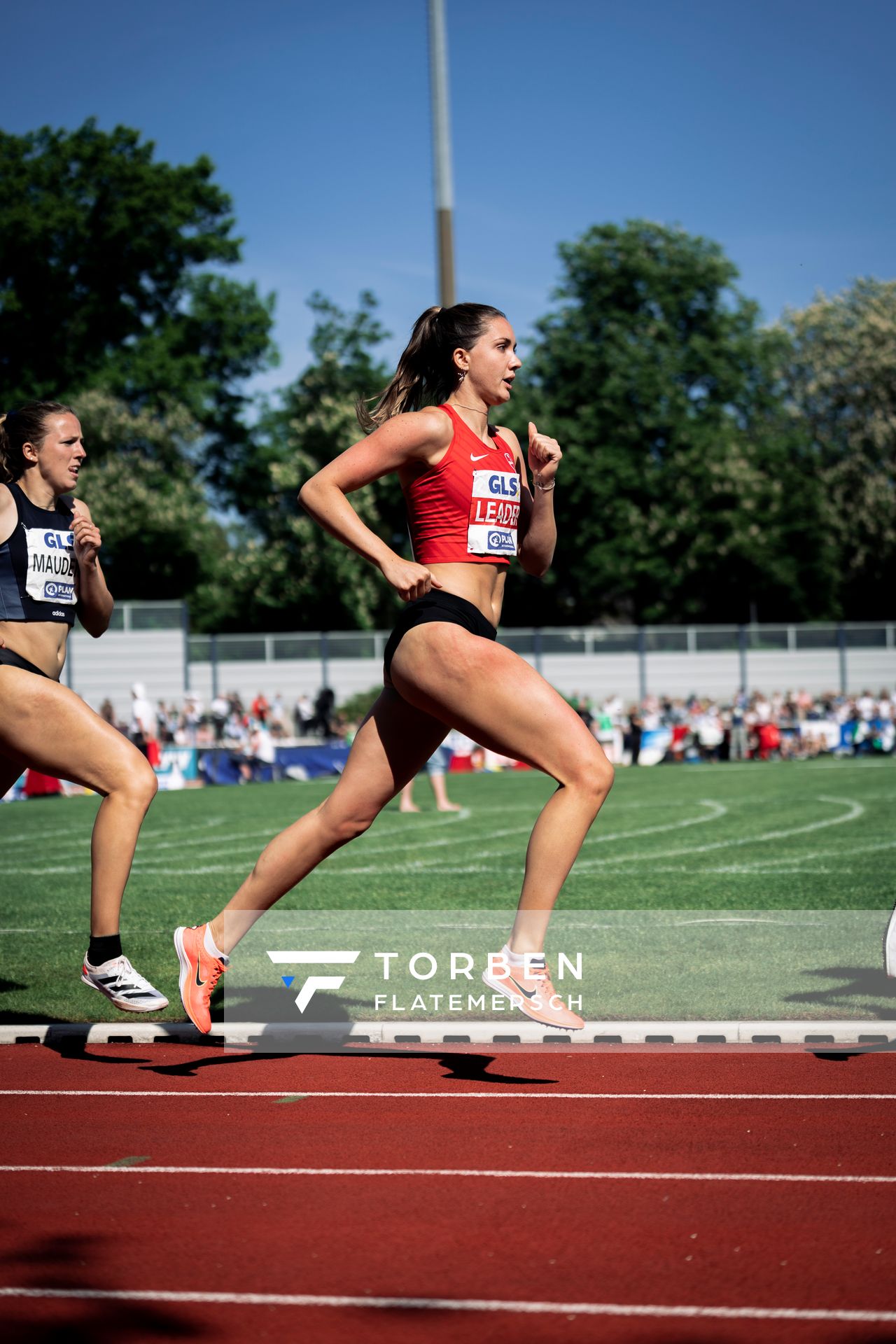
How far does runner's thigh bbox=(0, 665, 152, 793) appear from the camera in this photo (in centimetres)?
526

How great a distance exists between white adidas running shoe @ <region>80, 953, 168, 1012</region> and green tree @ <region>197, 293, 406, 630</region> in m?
45.4

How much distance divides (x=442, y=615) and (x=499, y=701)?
0.36m

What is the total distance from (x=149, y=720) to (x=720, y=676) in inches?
784

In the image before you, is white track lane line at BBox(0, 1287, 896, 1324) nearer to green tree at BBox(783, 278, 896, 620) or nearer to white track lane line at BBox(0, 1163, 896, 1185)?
white track lane line at BBox(0, 1163, 896, 1185)

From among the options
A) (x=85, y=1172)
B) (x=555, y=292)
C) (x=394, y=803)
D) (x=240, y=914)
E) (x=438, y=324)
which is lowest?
(x=394, y=803)

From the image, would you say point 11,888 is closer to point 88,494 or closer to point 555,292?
point 88,494

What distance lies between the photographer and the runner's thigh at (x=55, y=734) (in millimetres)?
5262

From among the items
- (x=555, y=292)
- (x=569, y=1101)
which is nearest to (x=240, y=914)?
(x=569, y=1101)

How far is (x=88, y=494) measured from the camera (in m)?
46.6

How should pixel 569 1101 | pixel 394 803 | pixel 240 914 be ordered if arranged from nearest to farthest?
pixel 569 1101
pixel 240 914
pixel 394 803

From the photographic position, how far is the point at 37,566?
5.52m

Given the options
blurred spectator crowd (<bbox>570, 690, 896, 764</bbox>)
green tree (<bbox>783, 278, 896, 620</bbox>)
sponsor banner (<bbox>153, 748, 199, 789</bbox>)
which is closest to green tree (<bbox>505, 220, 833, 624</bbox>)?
green tree (<bbox>783, 278, 896, 620</bbox>)

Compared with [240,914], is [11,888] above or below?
below

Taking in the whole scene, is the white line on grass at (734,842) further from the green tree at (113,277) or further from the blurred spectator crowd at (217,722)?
the green tree at (113,277)
